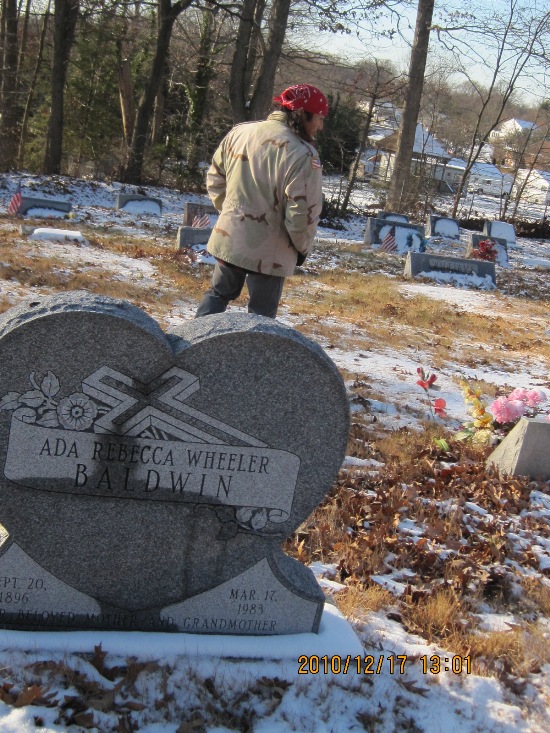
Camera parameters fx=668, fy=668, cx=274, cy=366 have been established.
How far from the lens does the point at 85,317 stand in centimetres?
244

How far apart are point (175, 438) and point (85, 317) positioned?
23.0 inches

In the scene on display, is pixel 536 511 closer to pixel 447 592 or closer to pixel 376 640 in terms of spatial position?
pixel 447 592

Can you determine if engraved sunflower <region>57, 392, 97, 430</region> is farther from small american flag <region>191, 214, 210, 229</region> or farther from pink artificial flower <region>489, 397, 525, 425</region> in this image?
small american flag <region>191, 214, 210, 229</region>

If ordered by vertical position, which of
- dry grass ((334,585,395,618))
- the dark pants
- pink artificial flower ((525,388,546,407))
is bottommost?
dry grass ((334,585,395,618))

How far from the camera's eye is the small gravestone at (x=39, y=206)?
51.3 ft

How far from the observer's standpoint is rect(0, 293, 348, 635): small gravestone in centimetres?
251

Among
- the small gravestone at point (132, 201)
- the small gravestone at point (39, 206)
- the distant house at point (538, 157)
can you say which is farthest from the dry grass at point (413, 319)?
the distant house at point (538, 157)

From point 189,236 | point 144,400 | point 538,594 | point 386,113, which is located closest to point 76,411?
point 144,400

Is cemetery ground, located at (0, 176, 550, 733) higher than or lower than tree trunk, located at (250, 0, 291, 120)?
lower

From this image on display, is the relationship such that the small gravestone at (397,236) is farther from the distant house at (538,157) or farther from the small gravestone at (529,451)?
the distant house at (538,157)

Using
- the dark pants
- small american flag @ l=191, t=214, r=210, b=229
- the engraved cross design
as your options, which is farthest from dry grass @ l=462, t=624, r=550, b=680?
small american flag @ l=191, t=214, r=210, b=229

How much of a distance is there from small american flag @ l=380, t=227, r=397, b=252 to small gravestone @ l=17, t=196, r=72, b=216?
8748 mm

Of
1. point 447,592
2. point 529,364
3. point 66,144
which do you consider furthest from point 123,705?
point 66,144

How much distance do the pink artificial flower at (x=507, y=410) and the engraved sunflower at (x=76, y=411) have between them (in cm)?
375
